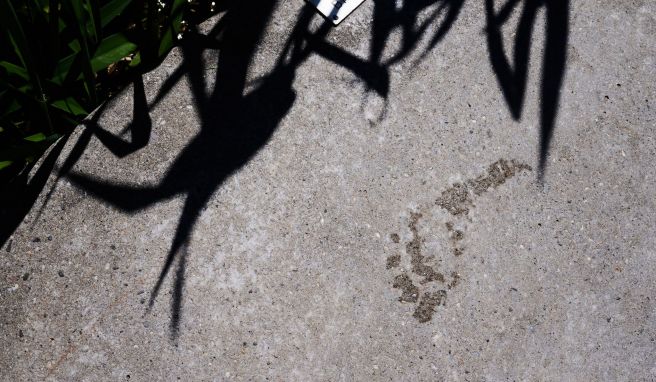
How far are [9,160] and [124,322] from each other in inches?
28.8

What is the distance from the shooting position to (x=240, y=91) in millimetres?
2480

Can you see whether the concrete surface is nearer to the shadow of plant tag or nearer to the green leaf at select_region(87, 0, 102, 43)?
the shadow of plant tag

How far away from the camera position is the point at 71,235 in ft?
7.70

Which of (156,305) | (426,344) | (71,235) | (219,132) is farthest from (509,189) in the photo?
(71,235)

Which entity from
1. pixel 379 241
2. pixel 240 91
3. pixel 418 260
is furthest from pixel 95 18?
pixel 418 260

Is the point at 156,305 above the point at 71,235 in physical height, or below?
below

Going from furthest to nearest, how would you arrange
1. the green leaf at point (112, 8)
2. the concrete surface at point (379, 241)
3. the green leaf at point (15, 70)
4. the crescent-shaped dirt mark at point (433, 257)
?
the crescent-shaped dirt mark at point (433, 257) → the concrete surface at point (379, 241) → the green leaf at point (112, 8) → the green leaf at point (15, 70)

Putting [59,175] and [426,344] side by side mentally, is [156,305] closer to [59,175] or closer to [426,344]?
[59,175]

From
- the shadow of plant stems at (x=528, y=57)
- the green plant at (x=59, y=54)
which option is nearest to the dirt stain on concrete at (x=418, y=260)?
the shadow of plant stems at (x=528, y=57)

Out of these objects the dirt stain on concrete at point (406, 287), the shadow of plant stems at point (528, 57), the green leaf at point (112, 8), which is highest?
the green leaf at point (112, 8)

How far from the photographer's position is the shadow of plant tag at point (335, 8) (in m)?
2.57

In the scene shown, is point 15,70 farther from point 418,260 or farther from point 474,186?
point 474,186

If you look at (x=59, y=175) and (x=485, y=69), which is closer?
(x=59, y=175)

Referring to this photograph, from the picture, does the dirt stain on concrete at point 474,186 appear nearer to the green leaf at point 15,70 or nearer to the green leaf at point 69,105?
the green leaf at point 69,105
